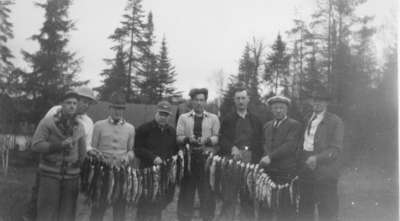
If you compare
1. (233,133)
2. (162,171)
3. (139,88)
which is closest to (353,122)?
(233,133)

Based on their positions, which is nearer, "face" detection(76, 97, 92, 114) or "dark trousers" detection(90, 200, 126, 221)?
"face" detection(76, 97, 92, 114)

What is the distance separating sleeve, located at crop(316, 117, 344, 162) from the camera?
5.23 meters

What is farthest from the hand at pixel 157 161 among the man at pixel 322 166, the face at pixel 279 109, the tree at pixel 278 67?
the tree at pixel 278 67

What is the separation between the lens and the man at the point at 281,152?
5215mm

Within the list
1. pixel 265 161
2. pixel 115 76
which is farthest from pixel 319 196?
pixel 115 76

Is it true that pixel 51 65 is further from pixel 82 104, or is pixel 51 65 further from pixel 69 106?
pixel 69 106

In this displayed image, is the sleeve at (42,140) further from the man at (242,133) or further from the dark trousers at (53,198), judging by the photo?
the man at (242,133)

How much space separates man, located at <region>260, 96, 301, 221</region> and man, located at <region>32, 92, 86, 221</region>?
2.74 metres

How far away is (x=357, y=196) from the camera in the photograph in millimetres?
7527

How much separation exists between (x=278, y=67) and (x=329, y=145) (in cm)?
1779

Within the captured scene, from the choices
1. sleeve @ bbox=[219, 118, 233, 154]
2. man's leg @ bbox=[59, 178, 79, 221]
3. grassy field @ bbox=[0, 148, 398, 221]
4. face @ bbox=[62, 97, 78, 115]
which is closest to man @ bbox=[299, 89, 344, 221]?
grassy field @ bbox=[0, 148, 398, 221]

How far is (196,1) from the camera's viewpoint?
21.8 ft

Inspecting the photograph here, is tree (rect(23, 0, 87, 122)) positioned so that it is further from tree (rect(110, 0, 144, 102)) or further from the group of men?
the group of men

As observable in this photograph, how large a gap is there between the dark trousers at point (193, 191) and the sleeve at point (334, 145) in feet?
5.78
